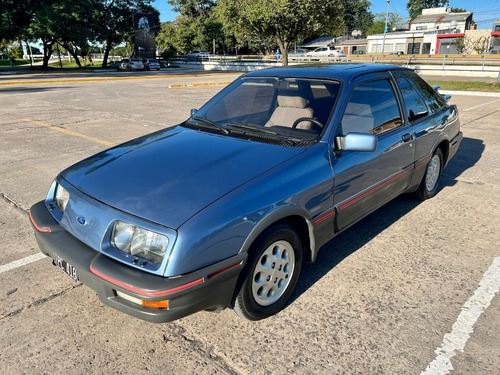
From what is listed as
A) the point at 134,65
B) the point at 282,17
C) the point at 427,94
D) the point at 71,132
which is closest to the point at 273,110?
the point at 427,94

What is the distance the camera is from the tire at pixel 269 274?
2439mm

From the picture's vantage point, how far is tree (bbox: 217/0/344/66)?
25.5 metres

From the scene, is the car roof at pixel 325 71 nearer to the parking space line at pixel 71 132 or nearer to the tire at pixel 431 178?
the tire at pixel 431 178

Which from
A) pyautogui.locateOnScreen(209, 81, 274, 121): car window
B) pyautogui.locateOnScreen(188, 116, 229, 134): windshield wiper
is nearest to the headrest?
pyautogui.locateOnScreen(209, 81, 274, 121): car window

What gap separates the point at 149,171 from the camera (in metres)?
2.67

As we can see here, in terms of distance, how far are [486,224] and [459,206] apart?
0.52 metres

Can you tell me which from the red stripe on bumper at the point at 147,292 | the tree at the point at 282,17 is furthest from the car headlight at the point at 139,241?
the tree at the point at 282,17

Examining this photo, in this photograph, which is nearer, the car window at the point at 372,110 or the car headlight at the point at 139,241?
the car headlight at the point at 139,241

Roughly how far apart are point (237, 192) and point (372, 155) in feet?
5.02

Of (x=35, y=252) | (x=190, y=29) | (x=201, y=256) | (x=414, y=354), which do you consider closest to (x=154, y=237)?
(x=201, y=256)

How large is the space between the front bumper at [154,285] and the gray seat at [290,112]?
143cm

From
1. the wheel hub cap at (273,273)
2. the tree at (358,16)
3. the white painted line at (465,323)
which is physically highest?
the tree at (358,16)

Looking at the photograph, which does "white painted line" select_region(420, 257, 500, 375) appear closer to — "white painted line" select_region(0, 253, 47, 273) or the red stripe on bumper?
the red stripe on bumper

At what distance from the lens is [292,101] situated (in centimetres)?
347
